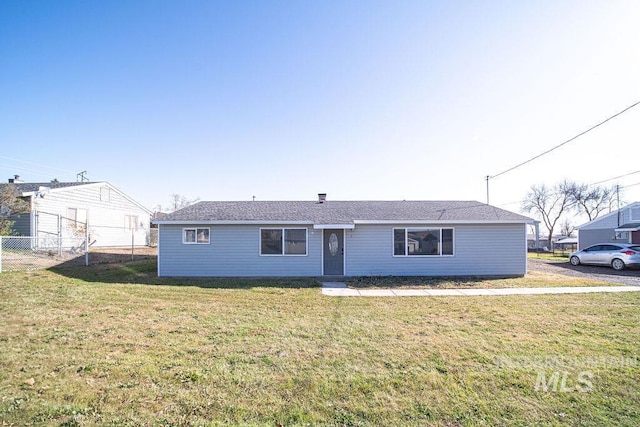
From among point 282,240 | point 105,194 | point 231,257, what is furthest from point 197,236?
point 105,194

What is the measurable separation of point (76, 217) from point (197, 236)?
1318cm

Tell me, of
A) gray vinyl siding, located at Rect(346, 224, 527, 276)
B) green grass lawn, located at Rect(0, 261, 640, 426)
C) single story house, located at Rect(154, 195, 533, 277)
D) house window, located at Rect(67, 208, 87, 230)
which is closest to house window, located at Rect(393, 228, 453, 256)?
single story house, located at Rect(154, 195, 533, 277)

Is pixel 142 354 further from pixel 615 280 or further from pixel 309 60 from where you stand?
pixel 615 280

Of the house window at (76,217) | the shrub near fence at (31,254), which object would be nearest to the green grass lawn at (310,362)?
the shrub near fence at (31,254)

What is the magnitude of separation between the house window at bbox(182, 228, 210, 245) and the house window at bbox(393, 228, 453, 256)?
7.98m

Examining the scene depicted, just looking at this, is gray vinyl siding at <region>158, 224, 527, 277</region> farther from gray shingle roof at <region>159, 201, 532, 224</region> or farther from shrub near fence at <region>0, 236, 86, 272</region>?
shrub near fence at <region>0, 236, 86, 272</region>

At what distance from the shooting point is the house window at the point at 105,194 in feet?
71.6

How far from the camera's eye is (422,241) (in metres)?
12.7

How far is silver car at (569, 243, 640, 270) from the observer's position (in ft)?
49.7

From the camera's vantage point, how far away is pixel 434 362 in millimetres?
4234

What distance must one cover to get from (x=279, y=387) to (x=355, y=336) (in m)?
2.09

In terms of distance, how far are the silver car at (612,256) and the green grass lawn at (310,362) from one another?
1122 centimetres

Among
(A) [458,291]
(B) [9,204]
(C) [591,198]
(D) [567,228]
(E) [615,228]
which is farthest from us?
(D) [567,228]

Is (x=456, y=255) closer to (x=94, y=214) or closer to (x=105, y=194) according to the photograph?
(x=94, y=214)
